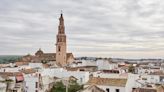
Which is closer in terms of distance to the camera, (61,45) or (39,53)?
(61,45)

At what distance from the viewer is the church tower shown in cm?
10819

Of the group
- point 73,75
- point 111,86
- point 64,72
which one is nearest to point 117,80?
point 111,86

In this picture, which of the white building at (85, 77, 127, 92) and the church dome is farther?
the church dome

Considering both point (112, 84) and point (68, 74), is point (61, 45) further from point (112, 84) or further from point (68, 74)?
point (112, 84)

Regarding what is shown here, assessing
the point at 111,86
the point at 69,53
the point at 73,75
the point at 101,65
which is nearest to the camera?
the point at 111,86

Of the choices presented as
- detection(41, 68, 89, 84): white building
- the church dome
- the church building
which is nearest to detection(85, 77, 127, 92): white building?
detection(41, 68, 89, 84): white building

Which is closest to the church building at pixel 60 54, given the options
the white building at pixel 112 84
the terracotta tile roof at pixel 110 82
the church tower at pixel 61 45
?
the church tower at pixel 61 45

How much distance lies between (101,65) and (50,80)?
47572 mm

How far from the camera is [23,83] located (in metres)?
45.1

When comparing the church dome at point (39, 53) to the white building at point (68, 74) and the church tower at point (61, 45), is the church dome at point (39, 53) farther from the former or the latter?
the white building at point (68, 74)

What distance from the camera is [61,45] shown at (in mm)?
110438

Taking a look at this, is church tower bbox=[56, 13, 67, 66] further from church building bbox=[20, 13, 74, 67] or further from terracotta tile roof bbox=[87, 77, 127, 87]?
terracotta tile roof bbox=[87, 77, 127, 87]

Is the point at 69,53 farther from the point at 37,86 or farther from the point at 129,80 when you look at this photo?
the point at 129,80

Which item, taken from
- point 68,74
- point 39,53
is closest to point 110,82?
point 68,74
